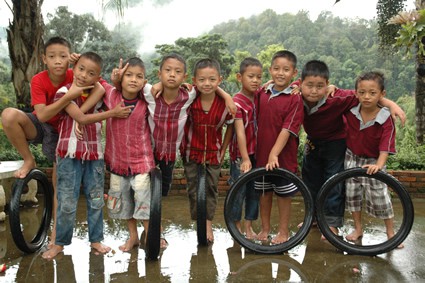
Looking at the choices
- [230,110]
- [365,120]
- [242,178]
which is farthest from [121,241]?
[365,120]

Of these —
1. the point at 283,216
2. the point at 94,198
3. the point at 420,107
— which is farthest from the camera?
the point at 420,107

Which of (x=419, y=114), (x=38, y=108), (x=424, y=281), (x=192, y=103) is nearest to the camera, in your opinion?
(x=424, y=281)

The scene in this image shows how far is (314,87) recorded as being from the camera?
12.8ft

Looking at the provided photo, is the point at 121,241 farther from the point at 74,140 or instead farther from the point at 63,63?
the point at 63,63

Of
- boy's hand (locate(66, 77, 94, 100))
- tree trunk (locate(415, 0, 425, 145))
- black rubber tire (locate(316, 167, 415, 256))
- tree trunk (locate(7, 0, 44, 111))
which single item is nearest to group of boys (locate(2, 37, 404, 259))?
boy's hand (locate(66, 77, 94, 100))

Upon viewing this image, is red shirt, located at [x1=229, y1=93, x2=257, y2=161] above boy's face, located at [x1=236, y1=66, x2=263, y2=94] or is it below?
below

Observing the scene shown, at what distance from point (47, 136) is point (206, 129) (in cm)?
138

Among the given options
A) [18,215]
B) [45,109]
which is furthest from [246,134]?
[18,215]

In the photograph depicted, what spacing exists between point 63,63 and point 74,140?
25.2 inches

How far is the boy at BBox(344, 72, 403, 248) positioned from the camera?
3793 millimetres

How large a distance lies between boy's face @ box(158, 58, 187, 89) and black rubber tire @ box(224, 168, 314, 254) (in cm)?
95

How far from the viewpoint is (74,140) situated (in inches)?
143

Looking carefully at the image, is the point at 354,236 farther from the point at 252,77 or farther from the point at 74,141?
the point at 74,141

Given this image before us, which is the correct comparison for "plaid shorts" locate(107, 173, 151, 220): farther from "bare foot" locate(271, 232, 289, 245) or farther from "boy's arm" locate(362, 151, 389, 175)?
"boy's arm" locate(362, 151, 389, 175)
